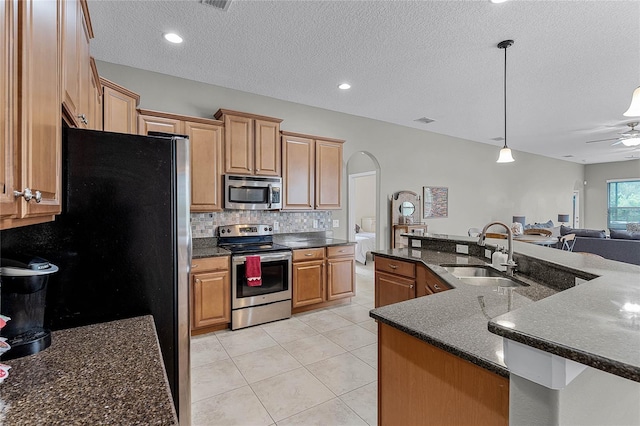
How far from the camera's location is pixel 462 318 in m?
1.27

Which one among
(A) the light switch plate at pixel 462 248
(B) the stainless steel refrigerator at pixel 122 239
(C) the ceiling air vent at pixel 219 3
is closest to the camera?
(B) the stainless steel refrigerator at pixel 122 239

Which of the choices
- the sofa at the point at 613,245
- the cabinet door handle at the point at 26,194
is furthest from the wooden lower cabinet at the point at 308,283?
the sofa at the point at 613,245

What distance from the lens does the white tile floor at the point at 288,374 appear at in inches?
79.4

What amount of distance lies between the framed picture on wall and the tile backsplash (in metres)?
2.48

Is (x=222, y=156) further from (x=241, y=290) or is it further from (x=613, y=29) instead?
(x=613, y=29)

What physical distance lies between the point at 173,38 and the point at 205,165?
124cm

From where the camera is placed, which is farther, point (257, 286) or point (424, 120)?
point (424, 120)

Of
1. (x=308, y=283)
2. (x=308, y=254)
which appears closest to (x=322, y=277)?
(x=308, y=283)

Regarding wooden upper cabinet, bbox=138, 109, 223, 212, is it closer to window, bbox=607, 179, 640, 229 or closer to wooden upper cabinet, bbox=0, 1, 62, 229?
wooden upper cabinet, bbox=0, 1, 62, 229

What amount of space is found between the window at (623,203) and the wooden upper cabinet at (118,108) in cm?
1367

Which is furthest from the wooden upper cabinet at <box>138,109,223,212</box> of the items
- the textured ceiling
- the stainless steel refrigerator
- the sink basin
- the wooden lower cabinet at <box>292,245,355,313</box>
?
the sink basin

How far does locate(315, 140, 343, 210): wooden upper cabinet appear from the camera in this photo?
429cm

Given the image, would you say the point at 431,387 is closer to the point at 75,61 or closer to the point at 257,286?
the point at 75,61

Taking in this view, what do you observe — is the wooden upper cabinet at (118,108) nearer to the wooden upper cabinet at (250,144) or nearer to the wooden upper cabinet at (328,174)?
the wooden upper cabinet at (250,144)
